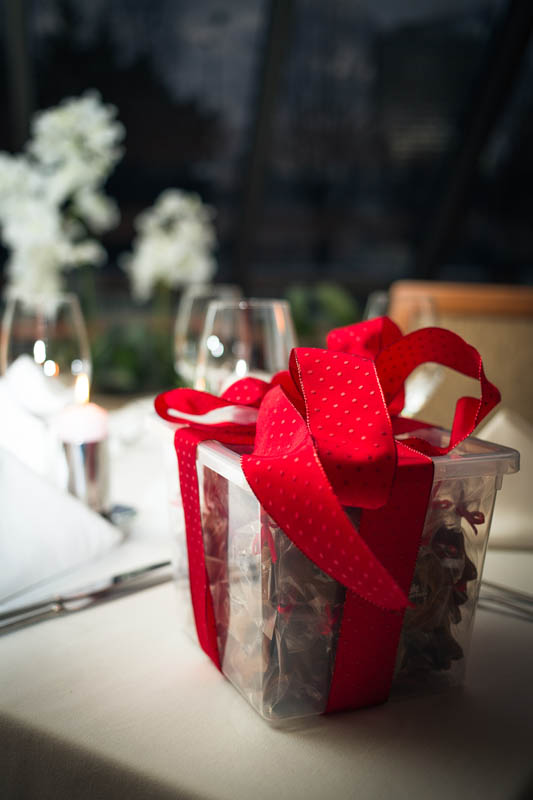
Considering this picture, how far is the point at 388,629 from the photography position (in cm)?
47

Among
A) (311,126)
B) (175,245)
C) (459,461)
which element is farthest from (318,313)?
(459,461)

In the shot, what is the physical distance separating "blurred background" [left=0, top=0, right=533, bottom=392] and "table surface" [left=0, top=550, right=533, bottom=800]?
2462mm

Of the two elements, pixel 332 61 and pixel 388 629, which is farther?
pixel 332 61

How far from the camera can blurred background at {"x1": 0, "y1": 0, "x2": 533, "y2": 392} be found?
11.4ft

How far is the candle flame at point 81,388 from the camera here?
3.04ft

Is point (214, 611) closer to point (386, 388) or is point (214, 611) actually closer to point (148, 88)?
point (386, 388)

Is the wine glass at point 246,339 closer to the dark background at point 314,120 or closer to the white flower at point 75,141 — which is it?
the white flower at point 75,141

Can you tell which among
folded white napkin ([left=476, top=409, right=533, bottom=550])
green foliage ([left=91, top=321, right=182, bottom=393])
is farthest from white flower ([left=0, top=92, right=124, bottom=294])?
folded white napkin ([left=476, top=409, right=533, bottom=550])

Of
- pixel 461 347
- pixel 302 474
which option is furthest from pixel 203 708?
pixel 461 347

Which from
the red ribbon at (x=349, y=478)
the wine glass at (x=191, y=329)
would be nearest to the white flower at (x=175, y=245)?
the wine glass at (x=191, y=329)

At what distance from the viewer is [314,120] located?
3.95m

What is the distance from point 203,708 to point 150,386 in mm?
2066

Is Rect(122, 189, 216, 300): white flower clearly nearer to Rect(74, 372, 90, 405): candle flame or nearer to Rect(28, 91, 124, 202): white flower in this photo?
Rect(28, 91, 124, 202): white flower

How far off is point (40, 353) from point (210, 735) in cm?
58
